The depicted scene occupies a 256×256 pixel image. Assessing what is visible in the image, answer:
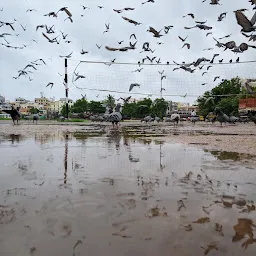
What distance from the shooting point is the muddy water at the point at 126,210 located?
238 cm

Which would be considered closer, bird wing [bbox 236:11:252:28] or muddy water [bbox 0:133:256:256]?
muddy water [bbox 0:133:256:256]

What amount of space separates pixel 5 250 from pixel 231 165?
493cm

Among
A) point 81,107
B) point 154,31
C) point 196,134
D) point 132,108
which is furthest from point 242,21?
point 81,107

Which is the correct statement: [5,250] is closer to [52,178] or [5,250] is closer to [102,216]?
[102,216]

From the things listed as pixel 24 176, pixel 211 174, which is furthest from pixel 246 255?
pixel 24 176

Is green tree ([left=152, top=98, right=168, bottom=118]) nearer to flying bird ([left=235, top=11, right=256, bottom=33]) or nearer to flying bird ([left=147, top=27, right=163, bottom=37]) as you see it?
flying bird ([left=147, top=27, right=163, bottom=37])

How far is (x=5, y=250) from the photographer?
2.29 m

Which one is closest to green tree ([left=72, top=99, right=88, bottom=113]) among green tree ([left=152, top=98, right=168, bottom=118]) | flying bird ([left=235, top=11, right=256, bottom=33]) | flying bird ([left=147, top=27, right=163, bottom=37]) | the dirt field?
green tree ([left=152, top=98, right=168, bottom=118])

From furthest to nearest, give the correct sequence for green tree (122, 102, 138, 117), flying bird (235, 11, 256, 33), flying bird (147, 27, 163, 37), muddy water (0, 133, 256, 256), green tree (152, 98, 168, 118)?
green tree (152, 98, 168, 118) → green tree (122, 102, 138, 117) → flying bird (147, 27, 163, 37) → flying bird (235, 11, 256, 33) → muddy water (0, 133, 256, 256)

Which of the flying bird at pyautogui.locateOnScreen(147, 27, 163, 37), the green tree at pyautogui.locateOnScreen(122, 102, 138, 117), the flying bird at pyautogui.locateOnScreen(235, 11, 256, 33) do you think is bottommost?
the green tree at pyautogui.locateOnScreen(122, 102, 138, 117)

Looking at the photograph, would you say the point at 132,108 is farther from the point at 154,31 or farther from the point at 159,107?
the point at 154,31

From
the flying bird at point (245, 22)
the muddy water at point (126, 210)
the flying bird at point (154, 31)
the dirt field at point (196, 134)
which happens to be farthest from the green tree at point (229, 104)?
the muddy water at point (126, 210)

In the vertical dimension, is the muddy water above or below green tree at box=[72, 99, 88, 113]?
below

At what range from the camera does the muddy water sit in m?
2.38
